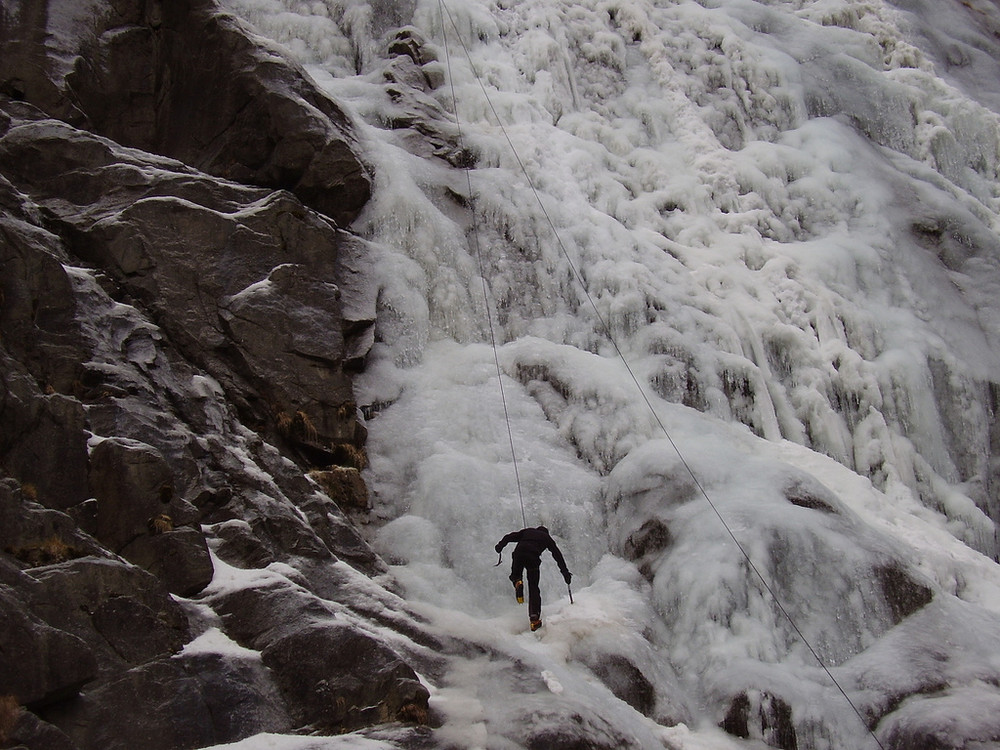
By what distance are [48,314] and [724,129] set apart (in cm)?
1492

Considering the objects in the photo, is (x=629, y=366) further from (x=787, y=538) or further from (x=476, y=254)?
(x=787, y=538)

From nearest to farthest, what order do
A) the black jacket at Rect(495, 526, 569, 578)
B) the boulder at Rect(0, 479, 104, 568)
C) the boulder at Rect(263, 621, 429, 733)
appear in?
the boulder at Rect(0, 479, 104, 568), the boulder at Rect(263, 621, 429, 733), the black jacket at Rect(495, 526, 569, 578)

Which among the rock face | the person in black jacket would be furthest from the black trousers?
the rock face

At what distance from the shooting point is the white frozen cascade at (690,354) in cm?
876

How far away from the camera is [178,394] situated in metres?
8.77

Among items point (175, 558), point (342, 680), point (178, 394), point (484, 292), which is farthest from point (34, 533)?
point (484, 292)

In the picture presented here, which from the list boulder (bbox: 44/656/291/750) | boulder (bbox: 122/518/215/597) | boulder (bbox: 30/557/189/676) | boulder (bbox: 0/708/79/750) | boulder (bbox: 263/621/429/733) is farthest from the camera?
boulder (bbox: 122/518/215/597)

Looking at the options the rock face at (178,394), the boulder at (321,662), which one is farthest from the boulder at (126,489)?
the boulder at (321,662)

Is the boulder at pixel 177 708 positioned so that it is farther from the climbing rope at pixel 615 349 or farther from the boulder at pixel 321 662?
the climbing rope at pixel 615 349

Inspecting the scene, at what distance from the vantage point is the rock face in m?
5.99

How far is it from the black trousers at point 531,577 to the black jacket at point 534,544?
31mm

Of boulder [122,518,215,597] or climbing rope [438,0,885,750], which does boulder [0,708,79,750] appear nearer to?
boulder [122,518,215,597]

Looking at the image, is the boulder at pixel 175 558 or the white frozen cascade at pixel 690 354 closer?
the boulder at pixel 175 558

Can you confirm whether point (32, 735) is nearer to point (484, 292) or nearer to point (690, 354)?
point (484, 292)
